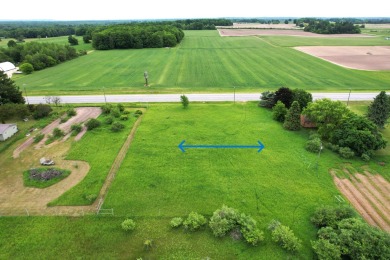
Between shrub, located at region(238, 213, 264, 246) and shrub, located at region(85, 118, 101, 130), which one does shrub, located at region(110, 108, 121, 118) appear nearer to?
shrub, located at region(85, 118, 101, 130)

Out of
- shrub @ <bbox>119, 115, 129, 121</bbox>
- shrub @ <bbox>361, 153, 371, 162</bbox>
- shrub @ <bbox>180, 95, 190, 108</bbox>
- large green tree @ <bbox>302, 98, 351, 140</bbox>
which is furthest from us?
shrub @ <bbox>180, 95, 190, 108</bbox>

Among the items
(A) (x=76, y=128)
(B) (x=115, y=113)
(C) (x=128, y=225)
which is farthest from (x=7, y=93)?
(C) (x=128, y=225)

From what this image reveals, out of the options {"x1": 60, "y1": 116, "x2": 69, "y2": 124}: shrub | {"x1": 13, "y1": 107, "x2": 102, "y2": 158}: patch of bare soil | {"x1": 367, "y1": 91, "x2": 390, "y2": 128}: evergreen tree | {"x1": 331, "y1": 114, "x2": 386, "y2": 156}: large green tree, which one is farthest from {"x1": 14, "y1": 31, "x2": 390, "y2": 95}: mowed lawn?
{"x1": 331, "y1": 114, "x2": 386, "y2": 156}: large green tree

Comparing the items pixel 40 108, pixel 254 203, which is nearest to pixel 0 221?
pixel 254 203

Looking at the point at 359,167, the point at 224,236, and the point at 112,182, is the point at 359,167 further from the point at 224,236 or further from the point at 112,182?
the point at 112,182

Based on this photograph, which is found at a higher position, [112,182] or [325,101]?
[325,101]

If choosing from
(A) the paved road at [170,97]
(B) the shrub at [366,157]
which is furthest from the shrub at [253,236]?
(A) the paved road at [170,97]

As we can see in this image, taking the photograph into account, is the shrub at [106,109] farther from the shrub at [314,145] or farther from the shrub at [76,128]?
the shrub at [314,145]
